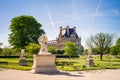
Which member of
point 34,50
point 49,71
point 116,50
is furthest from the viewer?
point 116,50

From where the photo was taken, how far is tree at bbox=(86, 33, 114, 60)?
215 ft

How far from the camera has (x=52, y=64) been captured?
73.4 feet

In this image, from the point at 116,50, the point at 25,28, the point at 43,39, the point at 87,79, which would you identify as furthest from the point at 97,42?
the point at 87,79

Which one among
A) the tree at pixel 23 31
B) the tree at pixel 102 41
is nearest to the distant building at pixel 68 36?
the tree at pixel 102 41

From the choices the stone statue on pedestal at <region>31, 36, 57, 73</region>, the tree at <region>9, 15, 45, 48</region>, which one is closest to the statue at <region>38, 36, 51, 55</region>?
the stone statue on pedestal at <region>31, 36, 57, 73</region>

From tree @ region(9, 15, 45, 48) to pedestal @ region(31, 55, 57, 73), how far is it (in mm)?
29448

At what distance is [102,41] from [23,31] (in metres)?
27.4

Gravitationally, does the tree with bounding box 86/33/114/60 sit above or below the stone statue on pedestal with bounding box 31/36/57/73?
above

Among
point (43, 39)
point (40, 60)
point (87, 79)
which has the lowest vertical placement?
point (87, 79)

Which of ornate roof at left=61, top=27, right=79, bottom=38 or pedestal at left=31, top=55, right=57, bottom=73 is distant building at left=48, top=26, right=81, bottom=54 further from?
pedestal at left=31, top=55, right=57, bottom=73

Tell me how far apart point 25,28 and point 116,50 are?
3562cm

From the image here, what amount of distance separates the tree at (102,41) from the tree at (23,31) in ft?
73.4

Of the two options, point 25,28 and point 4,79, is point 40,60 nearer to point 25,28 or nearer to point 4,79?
point 4,79

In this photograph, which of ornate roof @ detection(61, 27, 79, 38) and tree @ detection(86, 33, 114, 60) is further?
ornate roof @ detection(61, 27, 79, 38)
